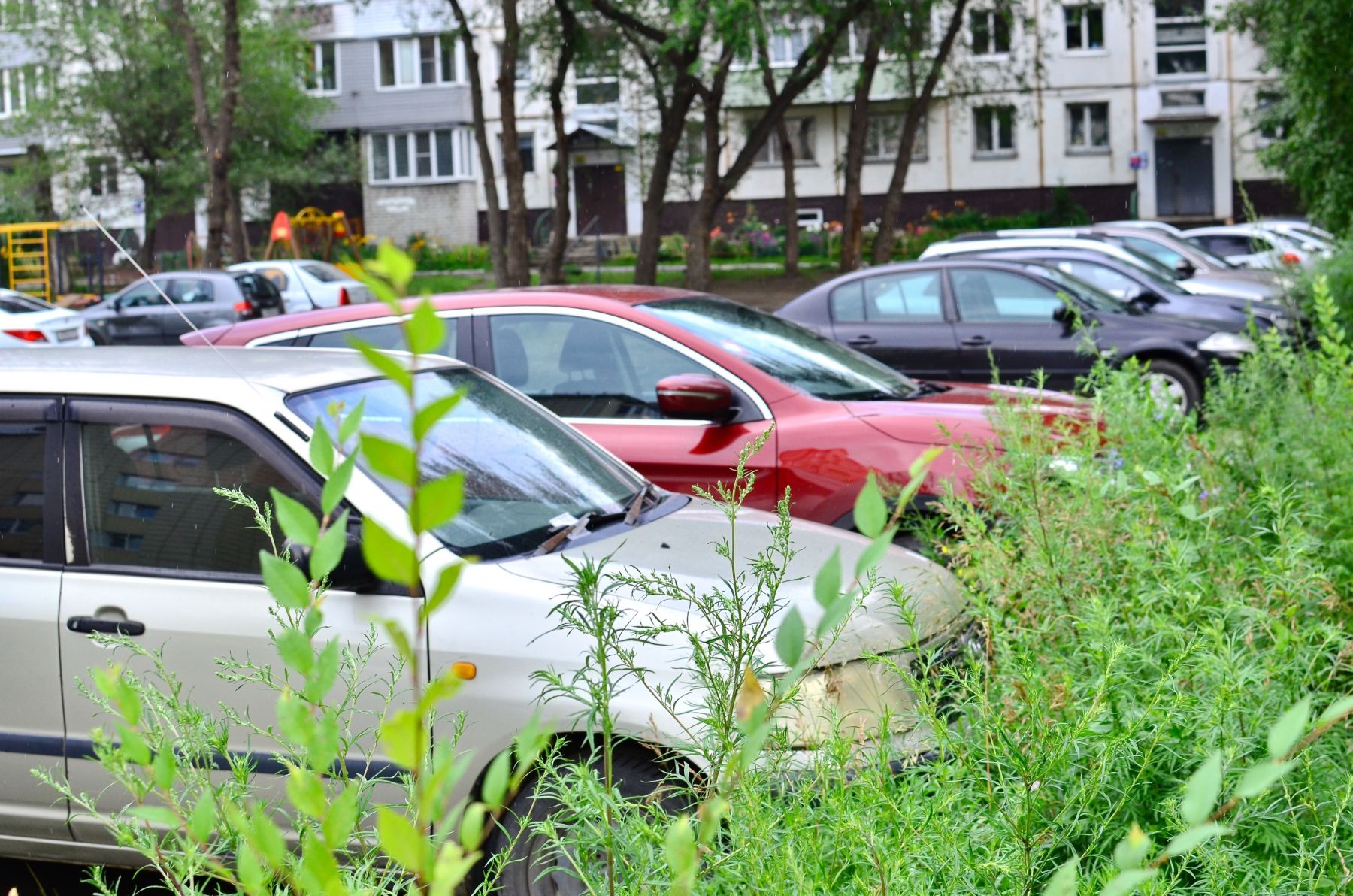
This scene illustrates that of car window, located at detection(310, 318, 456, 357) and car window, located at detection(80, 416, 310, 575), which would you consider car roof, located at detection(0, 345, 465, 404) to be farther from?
car window, located at detection(310, 318, 456, 357)

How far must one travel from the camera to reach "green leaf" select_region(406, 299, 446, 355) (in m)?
0.88

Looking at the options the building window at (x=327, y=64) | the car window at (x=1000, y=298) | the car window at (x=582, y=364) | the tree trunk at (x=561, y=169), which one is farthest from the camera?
the building window at (x=327, y=64)

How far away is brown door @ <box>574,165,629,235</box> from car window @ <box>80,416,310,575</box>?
4595 cm

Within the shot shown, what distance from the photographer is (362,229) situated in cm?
5159

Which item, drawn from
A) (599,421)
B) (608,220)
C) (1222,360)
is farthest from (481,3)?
(599,421)

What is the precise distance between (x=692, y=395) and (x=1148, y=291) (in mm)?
9373

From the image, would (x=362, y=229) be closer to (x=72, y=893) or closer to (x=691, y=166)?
(x=691, y=166)

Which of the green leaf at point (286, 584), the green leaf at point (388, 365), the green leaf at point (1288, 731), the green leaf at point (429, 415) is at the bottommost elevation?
the green leaf at point (1288, 731)

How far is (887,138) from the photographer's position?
48156mm

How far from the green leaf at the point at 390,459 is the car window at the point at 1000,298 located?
11.7m

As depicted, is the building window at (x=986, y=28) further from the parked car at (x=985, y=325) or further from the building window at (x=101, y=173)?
the building window at (x=101, y=173)

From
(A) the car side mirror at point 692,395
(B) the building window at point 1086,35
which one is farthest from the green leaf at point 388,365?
(B) the building window at point 1086,35

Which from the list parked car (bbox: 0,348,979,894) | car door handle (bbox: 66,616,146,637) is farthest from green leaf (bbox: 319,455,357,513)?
car door handle (bbox: 66,616,146,637)

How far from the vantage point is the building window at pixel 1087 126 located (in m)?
45.4
